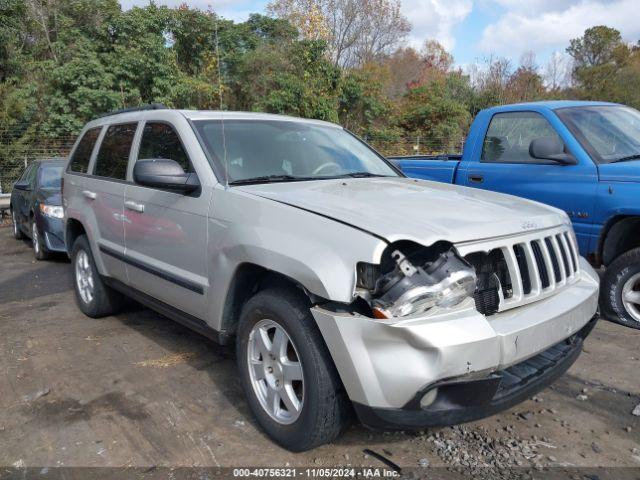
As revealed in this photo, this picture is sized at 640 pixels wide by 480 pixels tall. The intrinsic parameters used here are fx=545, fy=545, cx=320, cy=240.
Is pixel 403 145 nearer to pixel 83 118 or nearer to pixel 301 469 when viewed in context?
pixel 83 118

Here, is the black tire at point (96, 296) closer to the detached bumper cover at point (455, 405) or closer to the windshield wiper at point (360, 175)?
the windshield wiper at point (360, 175)

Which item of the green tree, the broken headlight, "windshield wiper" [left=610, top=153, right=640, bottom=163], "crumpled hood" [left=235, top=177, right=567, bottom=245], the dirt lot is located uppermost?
the green tree

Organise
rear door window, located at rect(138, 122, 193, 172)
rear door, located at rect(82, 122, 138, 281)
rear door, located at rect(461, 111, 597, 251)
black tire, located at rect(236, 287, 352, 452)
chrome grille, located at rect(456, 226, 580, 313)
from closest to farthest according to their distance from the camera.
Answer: black tire, located at rect(236, 287, 352, 452) < chrome grille, located at rect(456, 226, 580, 313) < rear door window, located at rect(138, 122, 193, 172) < rear door, located at rect(82, 122, 138, 281) < rear door, located at rect(461, 111, 597, 251)

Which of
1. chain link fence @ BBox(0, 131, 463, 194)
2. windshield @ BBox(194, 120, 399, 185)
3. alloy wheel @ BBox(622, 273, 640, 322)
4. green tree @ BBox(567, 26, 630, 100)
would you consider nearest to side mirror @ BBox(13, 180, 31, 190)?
chain link fence @ BBox(0, 131, 463, 194)

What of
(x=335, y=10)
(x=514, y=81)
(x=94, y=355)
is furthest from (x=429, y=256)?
(x=335, y=10)

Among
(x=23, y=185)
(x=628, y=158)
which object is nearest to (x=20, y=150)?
(x=23, y=185)

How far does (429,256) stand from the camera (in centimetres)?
247

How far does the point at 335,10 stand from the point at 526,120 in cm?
2910

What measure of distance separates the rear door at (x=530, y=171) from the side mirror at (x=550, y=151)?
7cm

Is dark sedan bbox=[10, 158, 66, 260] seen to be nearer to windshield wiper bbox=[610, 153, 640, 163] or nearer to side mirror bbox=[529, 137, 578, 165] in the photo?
side mirror bbox=[529, 137, 578, 165]

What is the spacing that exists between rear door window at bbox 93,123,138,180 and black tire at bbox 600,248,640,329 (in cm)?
403

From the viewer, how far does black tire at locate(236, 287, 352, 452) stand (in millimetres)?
2469

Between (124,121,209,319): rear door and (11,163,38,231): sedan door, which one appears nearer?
(124,121,209,319): rear door

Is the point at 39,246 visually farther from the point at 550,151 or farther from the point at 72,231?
the point at 550,151
